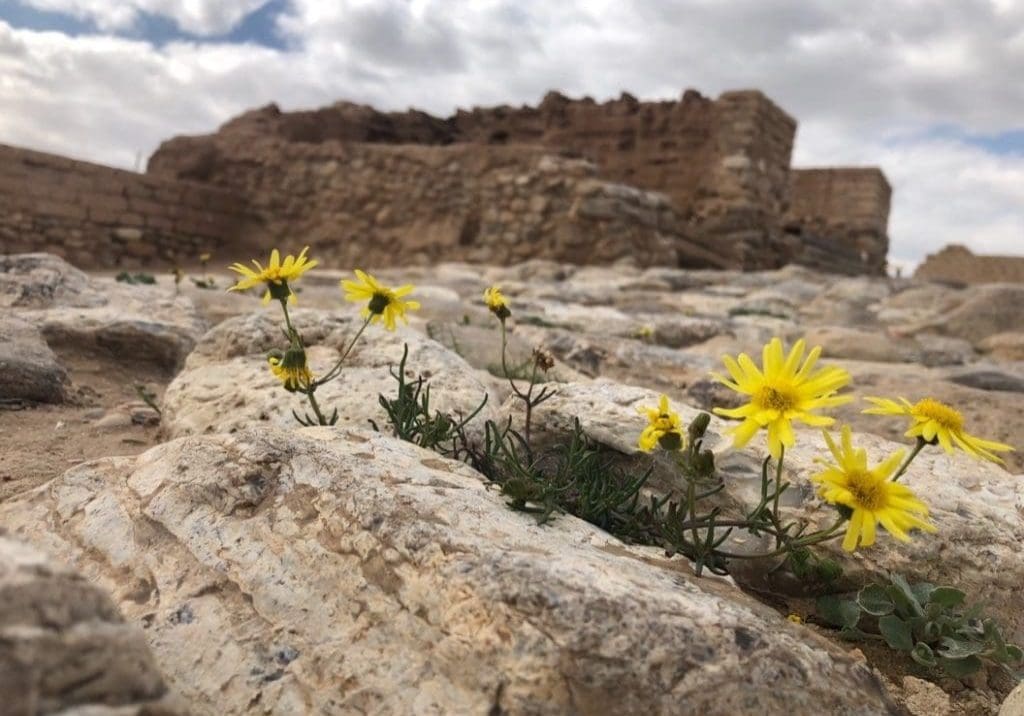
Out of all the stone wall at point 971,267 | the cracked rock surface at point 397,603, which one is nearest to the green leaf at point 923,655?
the cracked rock surface at point 397,603

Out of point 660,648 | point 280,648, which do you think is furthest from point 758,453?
point 280,648

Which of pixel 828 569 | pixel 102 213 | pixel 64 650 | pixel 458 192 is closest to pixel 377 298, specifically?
pixel 828 569

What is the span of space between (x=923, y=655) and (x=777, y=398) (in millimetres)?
521

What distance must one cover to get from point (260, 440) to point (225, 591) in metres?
0.38

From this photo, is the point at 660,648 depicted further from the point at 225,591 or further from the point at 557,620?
the point at 225,591

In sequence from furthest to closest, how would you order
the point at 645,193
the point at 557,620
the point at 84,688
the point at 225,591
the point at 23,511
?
the point at 645,193
the point at 23,511
the point at 225,591
the point at 557,620
the point at 84,688

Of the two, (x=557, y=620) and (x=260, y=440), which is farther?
(x=260, y=440)

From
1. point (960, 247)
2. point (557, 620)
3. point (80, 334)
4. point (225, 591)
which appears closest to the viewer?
point (557, 620)

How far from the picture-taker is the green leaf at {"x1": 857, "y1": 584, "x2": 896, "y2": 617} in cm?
146

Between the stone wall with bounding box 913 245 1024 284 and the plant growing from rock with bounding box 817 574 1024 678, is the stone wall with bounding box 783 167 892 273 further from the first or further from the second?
the plant growing from rock with bounding box 817 574 1024 678

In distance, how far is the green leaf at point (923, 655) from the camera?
1.40 metres

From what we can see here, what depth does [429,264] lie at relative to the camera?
9477 mm

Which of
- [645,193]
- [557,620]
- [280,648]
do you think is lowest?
[280,648]

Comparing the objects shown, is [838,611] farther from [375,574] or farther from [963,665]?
[375,574]
